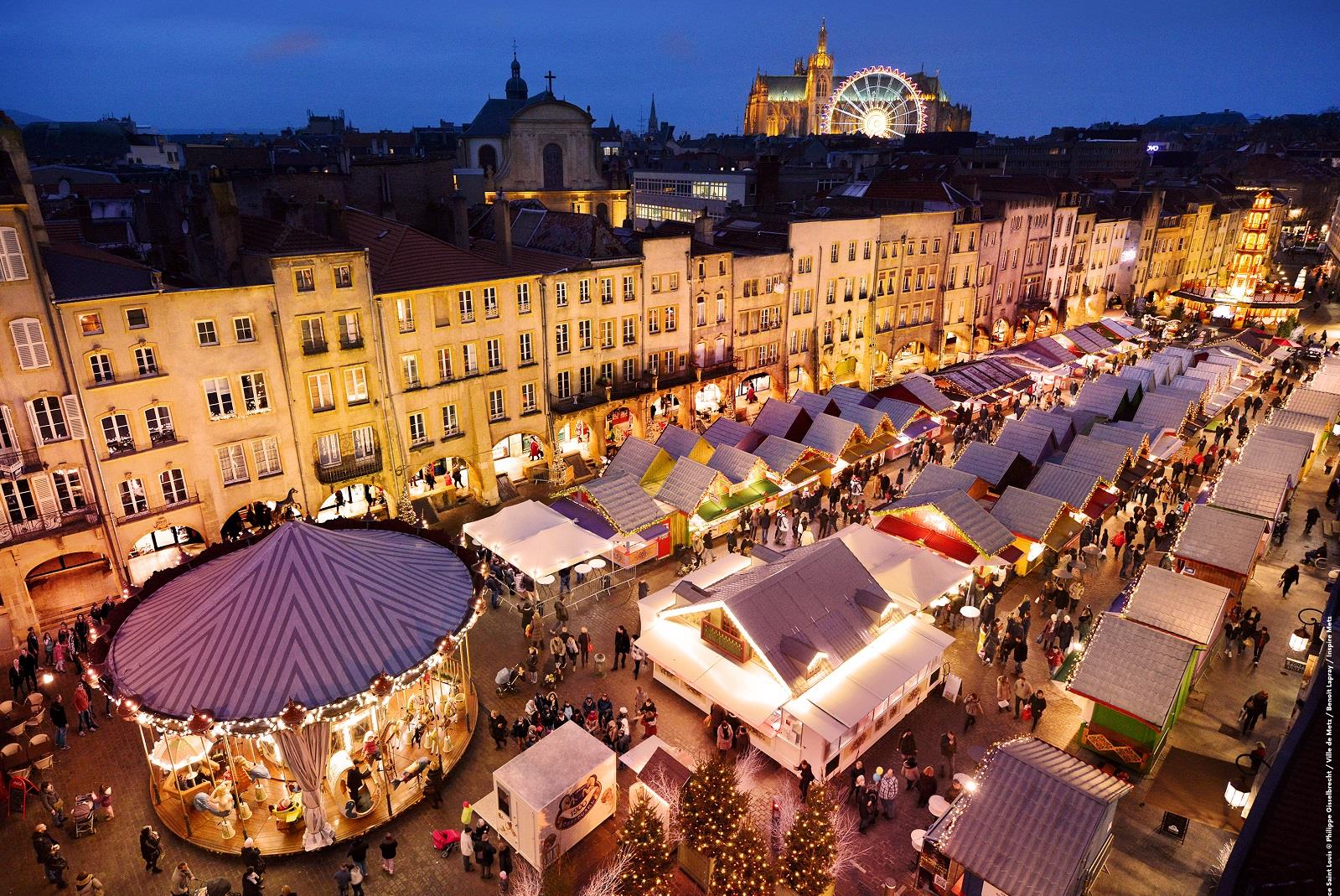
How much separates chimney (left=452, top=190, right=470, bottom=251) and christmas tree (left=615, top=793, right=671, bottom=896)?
90.9 feet

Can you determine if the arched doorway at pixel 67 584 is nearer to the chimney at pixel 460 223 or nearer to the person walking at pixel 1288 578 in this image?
the chimney at pixel 460 223

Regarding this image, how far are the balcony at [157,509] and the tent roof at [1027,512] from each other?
28.4 meters

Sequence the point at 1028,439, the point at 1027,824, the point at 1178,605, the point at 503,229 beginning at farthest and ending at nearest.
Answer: the point at 503,229 → the point at 1028,439 → the point at 1178,605 → the point at 1027,824

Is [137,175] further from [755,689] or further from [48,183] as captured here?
[755,689]

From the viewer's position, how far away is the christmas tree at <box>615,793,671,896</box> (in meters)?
15.1

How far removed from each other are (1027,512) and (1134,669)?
9283mm

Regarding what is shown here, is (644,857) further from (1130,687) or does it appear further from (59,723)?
(59,723)

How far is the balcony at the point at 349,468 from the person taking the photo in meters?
29.8

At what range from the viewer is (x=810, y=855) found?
1515 cm

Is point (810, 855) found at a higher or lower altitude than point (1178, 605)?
lower

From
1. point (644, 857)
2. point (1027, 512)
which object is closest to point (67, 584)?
point (644, 857)

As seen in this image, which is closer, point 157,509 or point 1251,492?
point 157,509

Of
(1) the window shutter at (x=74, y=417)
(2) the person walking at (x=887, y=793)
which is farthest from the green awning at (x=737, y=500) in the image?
(1) the window shutter at (x=74, y=417)

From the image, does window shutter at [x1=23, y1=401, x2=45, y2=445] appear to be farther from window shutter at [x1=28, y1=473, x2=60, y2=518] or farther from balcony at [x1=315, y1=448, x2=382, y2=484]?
balcony at [x1=315, y1=448, x2=382, y2=484]
